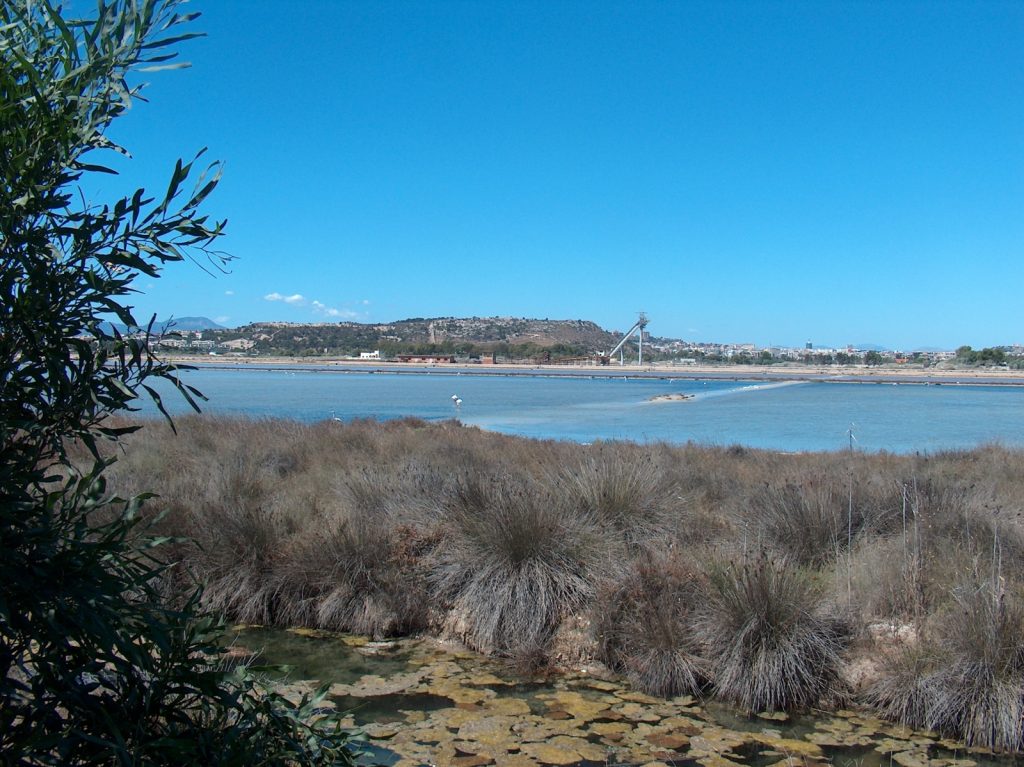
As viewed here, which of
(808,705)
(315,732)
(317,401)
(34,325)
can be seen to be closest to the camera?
(34,325)

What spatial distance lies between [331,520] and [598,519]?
339 centimetres

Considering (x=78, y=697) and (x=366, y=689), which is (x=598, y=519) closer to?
(x=366, y=689)

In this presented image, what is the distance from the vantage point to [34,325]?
263 centimetres

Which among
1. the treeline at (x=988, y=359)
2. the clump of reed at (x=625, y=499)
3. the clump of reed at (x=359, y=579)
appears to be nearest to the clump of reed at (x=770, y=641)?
the clump of reed at (x=625, y=499)

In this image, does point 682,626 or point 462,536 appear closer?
point 682,626

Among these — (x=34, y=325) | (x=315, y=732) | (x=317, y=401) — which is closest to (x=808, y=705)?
(x=315, y=732)

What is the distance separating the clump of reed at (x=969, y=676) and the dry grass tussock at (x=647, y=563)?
0.02 meters

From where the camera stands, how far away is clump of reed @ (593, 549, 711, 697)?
25.5 feet

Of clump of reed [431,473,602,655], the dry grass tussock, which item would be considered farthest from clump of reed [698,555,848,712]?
clump of reed [431,473,602,655]

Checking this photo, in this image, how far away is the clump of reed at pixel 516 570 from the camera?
29.0 ft

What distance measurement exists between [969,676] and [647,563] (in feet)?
10.2

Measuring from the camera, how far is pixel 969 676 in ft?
22.8

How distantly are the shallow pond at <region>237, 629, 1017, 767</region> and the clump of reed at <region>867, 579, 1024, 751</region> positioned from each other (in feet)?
0.57

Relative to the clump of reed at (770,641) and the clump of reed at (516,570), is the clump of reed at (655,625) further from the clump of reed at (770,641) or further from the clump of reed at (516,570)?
the clump of reed at (516,570)
